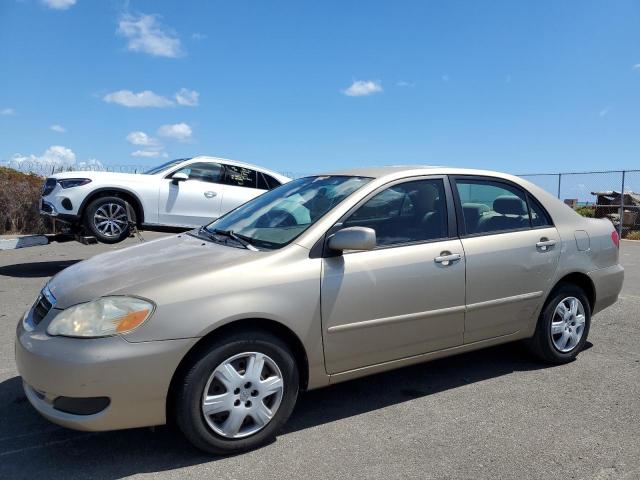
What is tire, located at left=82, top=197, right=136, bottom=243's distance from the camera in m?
8.66

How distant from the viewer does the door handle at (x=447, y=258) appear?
3.83 meters

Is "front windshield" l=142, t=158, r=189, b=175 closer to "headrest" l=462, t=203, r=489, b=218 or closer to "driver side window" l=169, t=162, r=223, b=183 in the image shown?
"driver side window" l=169, t=162, r=223, b=183

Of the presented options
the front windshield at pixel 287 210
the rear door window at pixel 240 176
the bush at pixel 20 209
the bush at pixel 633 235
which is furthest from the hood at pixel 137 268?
the bush at pixel 633 235

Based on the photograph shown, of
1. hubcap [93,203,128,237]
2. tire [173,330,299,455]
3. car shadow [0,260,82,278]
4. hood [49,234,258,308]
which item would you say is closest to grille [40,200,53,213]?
hubcap [93,203,128,237]

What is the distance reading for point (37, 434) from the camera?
3326 mm

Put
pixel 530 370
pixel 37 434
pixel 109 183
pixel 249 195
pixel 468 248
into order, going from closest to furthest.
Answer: pixel 37 434 → pixel 468 248 → pixel 530 370 → pixel 109 183 → pixel 249 195

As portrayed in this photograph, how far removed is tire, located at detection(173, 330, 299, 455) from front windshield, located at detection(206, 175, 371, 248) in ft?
2.28

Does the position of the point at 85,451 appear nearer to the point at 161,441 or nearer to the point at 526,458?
the point at 161,441

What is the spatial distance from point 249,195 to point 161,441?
271 inches

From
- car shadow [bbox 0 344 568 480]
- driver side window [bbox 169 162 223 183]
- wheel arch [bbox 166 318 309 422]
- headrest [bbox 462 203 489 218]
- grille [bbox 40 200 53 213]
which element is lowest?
car shadow [bbox 0 344 568 480]

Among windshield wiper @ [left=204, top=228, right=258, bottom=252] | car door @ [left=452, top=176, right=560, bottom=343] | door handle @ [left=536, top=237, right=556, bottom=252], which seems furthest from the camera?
door handle @ [left=536, top=237, right=556, bottom=252]

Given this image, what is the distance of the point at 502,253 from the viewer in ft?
13.7

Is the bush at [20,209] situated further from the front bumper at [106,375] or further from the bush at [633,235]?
the bush at [633,235]

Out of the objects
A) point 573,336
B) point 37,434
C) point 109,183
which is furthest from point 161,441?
point 109,183
